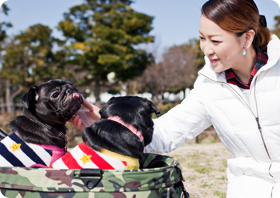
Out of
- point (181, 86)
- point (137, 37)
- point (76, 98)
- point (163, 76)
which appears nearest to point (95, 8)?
point (137, 37)

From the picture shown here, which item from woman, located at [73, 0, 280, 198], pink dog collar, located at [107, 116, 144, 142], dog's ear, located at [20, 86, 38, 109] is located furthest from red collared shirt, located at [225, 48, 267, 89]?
dog's ear, located at [20, 86, 38, 109]

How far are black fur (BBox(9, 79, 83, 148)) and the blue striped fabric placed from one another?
0.17 meters

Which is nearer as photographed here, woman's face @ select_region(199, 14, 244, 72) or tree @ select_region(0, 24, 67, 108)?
woman's face @ select_region(199, 14, 244, 72)

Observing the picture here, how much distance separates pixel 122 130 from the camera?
70.1 inches

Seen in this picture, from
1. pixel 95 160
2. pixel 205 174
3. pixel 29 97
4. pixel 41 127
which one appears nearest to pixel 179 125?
pixel 95 160

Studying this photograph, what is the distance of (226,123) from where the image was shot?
197 cm

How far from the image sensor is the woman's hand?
2.66 m

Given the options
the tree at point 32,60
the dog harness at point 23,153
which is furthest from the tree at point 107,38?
the dog harness at point 23,153

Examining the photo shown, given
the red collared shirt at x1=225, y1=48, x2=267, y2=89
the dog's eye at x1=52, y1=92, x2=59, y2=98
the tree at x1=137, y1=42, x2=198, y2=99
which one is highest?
the red collared shirt at x1=225, y1=48, x2=267, y2=89

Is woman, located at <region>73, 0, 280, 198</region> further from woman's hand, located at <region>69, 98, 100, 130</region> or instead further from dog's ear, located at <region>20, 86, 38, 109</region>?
dog's ear, located at <region>20, 86, 38, 109</region>

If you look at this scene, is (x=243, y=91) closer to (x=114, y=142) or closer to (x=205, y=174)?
(x=114, y=142)

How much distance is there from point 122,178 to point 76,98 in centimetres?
146

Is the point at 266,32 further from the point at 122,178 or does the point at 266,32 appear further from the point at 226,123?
the point at 122,178

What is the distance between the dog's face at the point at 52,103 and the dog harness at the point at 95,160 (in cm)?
93
